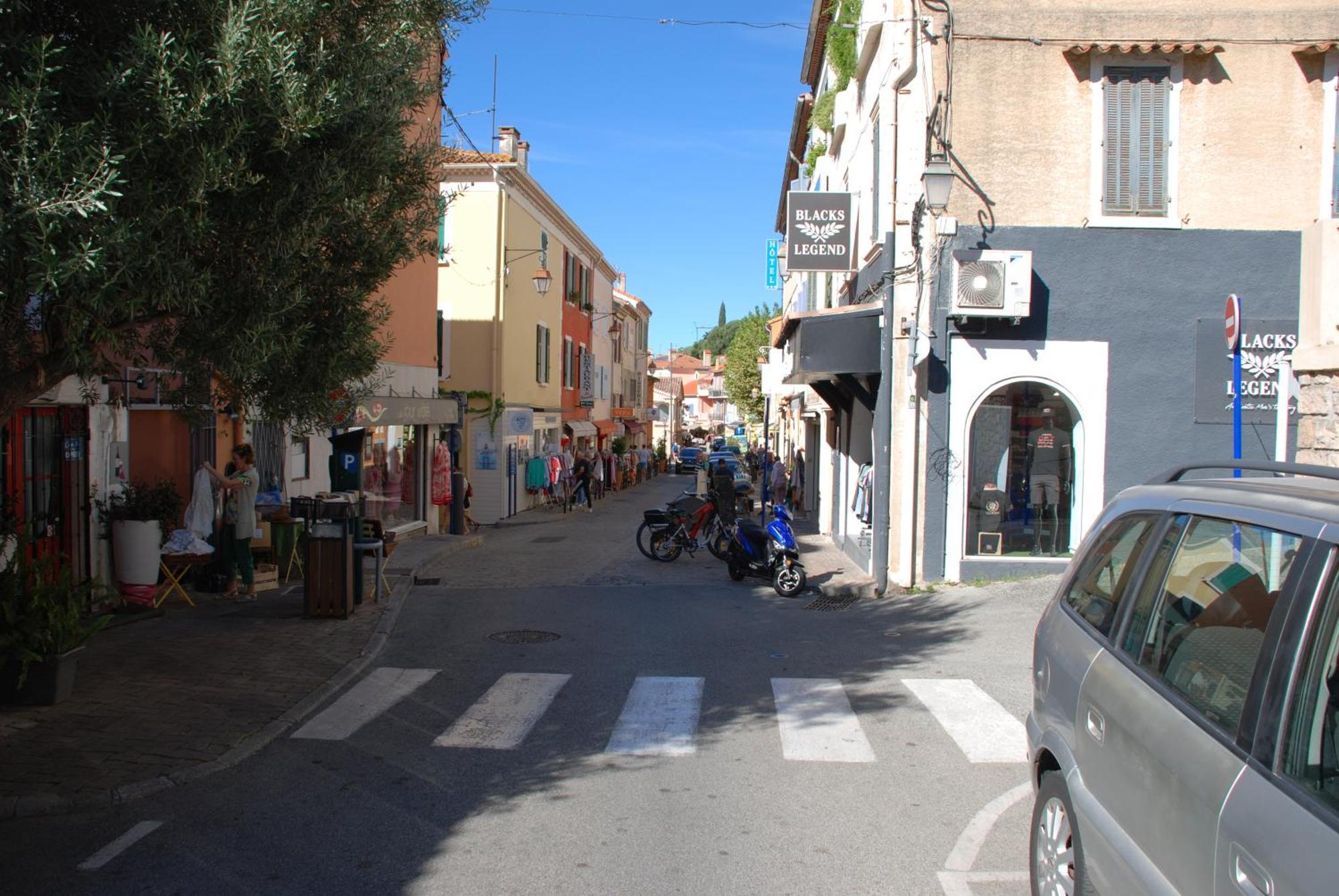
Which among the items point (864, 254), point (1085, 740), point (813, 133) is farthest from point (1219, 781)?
point (813, 133)

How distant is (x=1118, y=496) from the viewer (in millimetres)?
4320

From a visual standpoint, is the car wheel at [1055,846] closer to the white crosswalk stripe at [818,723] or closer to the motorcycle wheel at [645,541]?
the white crosswalk stripe at [818,723]

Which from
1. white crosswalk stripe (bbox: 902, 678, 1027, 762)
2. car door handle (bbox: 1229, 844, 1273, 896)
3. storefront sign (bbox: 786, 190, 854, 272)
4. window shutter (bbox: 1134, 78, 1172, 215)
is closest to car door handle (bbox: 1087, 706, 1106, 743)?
car door handle (bbox: 1229, 844, 1273, 896)

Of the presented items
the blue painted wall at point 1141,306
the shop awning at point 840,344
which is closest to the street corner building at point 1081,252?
the blue painted wall at point 1141,306

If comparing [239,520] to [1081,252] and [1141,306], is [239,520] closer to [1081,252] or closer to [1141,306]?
[1081,252]

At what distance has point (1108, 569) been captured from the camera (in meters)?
4.04

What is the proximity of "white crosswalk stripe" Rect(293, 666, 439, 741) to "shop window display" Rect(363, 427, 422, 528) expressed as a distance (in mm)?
8666

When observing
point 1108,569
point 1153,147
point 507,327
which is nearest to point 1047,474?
point 1153,147

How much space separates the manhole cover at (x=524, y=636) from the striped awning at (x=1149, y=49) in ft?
29.9

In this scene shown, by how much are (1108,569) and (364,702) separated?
5617mm

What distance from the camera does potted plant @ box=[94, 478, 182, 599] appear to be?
10.3 meters

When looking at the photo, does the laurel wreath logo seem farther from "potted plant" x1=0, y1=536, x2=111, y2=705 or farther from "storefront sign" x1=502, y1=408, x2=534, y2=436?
"storefront sign" x1=502, y1=408, x2=534, y2=436

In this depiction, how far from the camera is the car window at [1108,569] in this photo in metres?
3.81

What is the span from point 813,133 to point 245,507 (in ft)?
59.4
